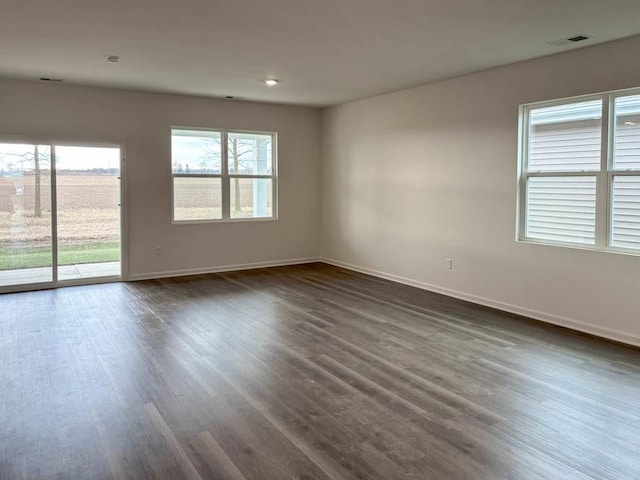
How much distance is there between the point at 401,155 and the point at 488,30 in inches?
108

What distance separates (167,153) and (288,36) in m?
3.52

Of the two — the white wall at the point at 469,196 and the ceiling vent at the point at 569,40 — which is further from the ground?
the ceiling vent at the point at 569,40

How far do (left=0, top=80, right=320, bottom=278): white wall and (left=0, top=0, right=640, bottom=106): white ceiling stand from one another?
1.75 ft

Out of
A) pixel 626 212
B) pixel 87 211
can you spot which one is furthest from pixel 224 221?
pixel 626 212

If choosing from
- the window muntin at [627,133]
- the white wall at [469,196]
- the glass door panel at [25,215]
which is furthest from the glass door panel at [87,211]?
the window muntin at [627,133]

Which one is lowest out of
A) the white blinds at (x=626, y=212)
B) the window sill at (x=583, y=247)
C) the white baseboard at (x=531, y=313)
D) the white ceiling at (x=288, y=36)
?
the white baseboard at (x=531, y=313)

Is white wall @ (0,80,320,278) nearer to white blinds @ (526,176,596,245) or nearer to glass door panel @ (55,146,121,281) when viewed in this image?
glass door panel @ (55,146,121,281)

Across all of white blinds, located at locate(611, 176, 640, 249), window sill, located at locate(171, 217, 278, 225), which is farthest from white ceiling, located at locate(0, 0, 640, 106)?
window sill, located at locate(171, 217, 278, 225)

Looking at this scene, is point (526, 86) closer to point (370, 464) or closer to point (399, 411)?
point (399, 411)

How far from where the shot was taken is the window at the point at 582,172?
4.25 meters

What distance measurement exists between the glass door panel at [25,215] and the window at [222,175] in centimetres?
170

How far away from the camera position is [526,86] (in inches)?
195

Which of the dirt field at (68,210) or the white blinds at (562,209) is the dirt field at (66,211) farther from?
the white blinds at (562,209)

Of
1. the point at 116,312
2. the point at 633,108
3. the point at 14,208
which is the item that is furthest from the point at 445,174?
the point at 14,208
